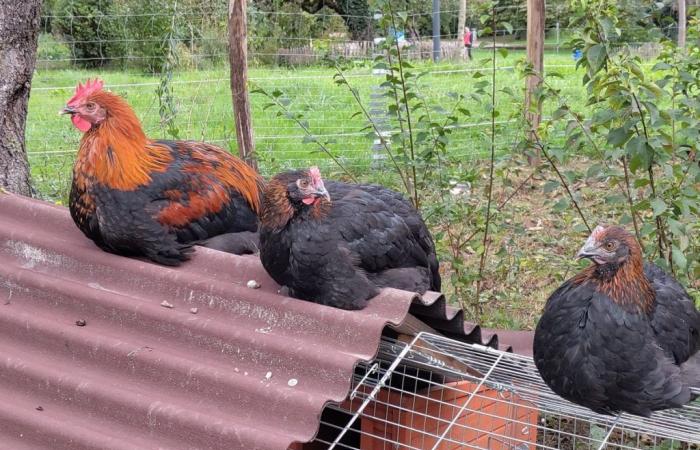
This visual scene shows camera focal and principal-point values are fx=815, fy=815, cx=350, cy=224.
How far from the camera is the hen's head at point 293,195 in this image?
2.92 meters

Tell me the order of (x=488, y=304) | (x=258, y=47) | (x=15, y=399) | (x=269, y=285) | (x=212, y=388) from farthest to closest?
1. (x=258, y=47)
2. (x=488, y=304)
3. (x=269, y=285)
4. (x=15, y=399)
5. (x=212, y=388)

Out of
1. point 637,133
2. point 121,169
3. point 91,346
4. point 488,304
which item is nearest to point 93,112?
point 121,169

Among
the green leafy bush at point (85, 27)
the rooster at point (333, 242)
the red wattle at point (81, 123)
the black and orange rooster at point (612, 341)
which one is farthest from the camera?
the green leafy bush at point (85, 27)

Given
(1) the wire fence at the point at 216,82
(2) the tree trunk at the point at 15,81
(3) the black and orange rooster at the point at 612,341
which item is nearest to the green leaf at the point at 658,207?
(3) the black and orange rooster at the point at 612,341

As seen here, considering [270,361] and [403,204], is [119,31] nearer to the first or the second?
[403,204]

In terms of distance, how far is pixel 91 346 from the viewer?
286cm

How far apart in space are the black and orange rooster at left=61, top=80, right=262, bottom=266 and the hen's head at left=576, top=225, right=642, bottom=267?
1.57 m

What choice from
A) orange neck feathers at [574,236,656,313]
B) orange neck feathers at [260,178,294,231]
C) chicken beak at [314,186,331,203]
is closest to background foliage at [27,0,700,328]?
orange neck feathers at [574,236,656,313]

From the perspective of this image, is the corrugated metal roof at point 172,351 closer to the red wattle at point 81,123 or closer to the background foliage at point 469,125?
the red wattle at point 81,123

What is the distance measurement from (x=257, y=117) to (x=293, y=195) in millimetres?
6867

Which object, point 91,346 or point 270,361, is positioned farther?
point 91,346

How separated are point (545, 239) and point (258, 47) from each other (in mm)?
5827

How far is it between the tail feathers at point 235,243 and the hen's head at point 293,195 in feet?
2.13

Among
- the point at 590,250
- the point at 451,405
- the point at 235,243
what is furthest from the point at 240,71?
the point at 590,250
